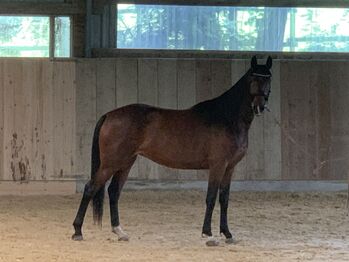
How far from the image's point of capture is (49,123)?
870cm

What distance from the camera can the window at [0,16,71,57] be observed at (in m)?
9.37

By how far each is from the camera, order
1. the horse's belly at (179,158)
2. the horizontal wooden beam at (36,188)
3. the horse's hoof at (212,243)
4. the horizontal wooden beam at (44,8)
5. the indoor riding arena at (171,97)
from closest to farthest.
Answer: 1. the horse's hoof at (212,243)
2. the horse's belly at (179,158)
3. the indoor riding arena at (171,97)
4. the horizontal wooden beam at (36,188)
5. the horizontal wooden beam at (44,8)

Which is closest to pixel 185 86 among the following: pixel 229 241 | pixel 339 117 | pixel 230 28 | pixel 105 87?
pixel 105 87

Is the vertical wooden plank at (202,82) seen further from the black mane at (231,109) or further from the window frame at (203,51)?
the black mane at (231,109)

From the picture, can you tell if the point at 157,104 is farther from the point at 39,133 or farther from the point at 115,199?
the point at 115,199

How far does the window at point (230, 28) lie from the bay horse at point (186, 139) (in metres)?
3.89

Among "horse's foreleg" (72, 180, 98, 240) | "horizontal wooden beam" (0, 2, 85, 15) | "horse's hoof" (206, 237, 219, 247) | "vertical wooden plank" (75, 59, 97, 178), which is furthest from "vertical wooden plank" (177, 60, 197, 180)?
"horse's hoof" (206, 237, 219, 247)

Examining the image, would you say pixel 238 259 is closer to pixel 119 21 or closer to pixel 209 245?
pixel 209 245

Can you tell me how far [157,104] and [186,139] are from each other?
3.23m

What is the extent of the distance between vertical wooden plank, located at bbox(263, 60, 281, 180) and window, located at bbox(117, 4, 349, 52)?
0.87m

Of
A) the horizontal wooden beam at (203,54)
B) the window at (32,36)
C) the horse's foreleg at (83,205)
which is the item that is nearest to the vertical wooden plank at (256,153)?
the horizontal wooden beam at (203,54)

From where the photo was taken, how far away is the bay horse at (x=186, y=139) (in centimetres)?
554

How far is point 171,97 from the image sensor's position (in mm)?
8828

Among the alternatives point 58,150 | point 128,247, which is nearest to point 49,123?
point 58,150
